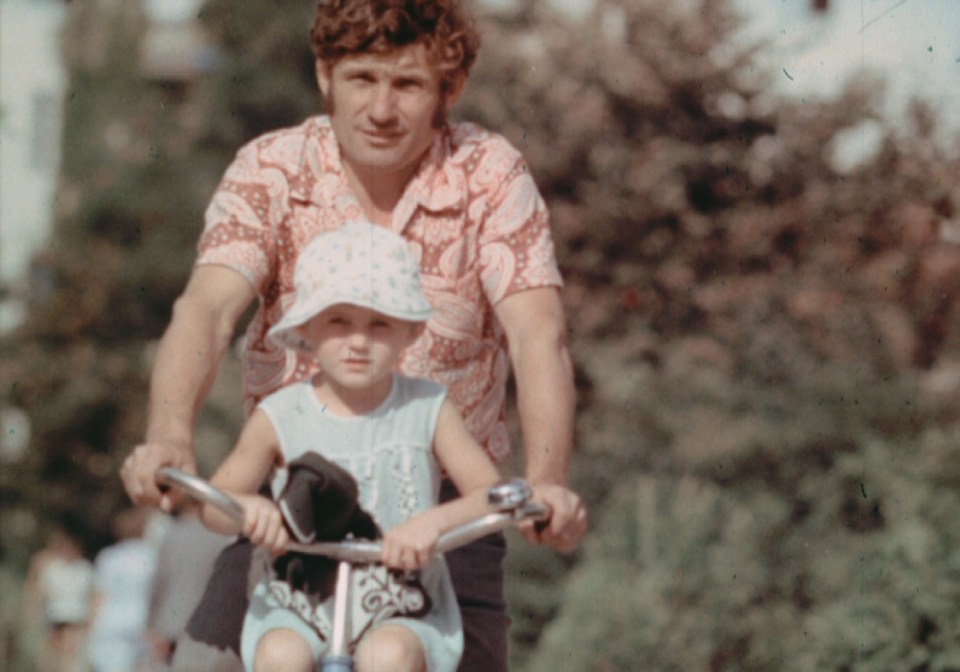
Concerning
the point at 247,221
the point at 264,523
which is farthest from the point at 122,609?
the point at 264,523

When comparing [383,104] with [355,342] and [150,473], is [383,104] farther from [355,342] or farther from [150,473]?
[150,473]

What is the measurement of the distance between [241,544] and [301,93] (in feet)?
48.1

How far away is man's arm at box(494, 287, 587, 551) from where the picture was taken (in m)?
3.77

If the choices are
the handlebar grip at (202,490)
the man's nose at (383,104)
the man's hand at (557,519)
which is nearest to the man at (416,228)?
the man's nose at (383,104)

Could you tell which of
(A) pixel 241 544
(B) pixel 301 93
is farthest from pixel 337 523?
(B) pixel 301 93

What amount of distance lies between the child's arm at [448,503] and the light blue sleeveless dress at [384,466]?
0.10ft

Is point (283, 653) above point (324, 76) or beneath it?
beneath

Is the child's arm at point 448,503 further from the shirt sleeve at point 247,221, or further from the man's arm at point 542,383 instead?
the shirt sleeve at point 247,221

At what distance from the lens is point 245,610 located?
3.87 m

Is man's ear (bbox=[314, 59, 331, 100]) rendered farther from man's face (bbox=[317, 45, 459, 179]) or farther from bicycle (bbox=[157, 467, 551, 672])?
bicycle (bbox=[157, 467, 551, 672])

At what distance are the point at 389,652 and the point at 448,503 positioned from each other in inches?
11.7

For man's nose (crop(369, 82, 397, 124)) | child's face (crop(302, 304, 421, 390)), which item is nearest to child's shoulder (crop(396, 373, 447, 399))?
child's face (crop(302, 304, 421, 390))

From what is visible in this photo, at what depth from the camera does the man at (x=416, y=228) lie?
4.05 meters

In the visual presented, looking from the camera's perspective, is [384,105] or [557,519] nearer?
[557,519]
